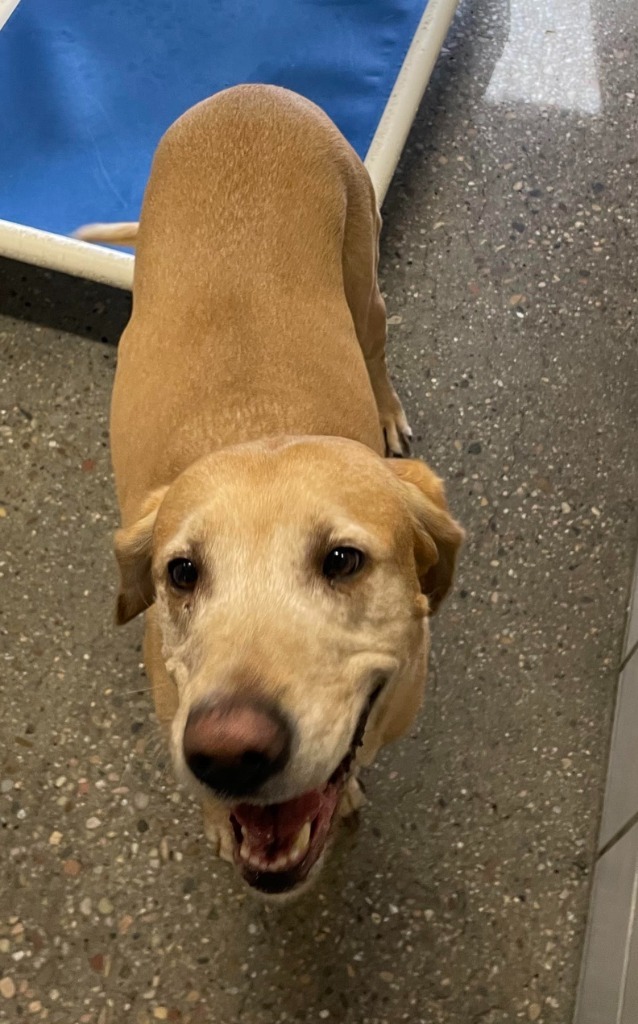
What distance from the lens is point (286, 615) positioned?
3.88 feet

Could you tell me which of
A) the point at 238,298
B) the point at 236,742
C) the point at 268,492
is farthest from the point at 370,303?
the point at 236,742

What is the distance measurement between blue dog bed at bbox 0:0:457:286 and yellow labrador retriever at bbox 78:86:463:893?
0.67 meters

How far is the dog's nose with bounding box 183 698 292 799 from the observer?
3.38 feet

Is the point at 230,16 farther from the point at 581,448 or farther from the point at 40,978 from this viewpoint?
the point at 40,978

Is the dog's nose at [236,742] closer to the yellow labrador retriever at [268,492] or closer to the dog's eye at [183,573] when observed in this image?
the yellow labrador retriever at [268,492]

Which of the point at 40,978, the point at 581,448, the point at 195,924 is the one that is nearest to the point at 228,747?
the point at 195,924

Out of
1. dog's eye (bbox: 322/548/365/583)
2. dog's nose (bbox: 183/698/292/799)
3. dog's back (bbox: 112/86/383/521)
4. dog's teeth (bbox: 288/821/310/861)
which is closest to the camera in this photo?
dog's nose (bbox: 183/698/292/799)

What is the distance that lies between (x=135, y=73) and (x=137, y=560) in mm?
1834

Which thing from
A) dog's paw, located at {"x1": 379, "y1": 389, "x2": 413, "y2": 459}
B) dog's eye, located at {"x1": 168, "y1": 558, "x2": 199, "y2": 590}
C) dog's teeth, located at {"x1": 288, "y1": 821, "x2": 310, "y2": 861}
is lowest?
dog's paw, located at {"x1": 379, "y1": 389, "x2": 413, "y2": 459}

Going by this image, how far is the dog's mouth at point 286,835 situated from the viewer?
1322mm

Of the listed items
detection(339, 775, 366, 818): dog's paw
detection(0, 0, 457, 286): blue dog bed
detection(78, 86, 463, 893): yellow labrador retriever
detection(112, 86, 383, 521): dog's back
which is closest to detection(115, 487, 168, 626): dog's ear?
detection(78, 86, 463, 893): yellow labrador retriever

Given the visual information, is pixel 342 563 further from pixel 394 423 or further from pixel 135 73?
pixel 135 73

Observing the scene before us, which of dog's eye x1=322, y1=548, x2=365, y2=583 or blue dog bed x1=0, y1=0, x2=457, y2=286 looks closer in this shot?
dog's eye x1=322, y1=548, x2=365, y2=583

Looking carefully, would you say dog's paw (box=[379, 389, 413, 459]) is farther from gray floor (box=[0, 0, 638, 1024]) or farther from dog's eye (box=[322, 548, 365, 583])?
dog's eye (box=[322, 548, 365, 583])
